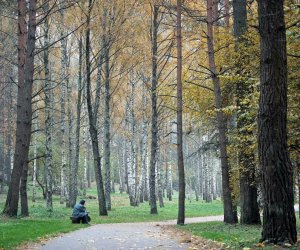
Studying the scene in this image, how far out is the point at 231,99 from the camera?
16094mm

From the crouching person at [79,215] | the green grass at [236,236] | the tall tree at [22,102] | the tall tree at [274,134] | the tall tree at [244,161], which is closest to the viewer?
the tall tree at [274,134]

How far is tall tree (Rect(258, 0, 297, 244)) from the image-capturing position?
6.79 m

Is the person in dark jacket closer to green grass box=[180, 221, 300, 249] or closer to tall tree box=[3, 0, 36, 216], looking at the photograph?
tall tree box=[3, 0, 36, 216]

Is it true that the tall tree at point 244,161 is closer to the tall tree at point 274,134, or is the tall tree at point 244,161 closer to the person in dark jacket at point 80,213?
the person in dark jacket at point 80,213

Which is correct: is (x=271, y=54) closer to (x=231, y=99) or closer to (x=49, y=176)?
(x=231, y=99)

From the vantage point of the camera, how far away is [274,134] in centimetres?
691

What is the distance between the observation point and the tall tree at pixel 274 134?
679 cm

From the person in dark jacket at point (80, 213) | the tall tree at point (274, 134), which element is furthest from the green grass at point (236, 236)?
the person in dark jacket at point (80, 213)

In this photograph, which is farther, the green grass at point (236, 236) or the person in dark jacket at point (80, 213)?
the person in dark jacket at point (80, 213)

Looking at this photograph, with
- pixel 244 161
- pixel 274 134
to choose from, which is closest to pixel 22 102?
pixel 244 161

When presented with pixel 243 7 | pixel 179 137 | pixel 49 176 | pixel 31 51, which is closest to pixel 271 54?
pixel 243 7

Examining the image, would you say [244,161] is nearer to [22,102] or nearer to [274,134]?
[274,134]

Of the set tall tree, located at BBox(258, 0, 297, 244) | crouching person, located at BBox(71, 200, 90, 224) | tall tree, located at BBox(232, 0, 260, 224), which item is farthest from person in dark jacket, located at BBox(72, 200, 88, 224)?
tall tree, located at BBox(258, 0, 297, 244)

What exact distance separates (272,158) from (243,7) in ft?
29.8
